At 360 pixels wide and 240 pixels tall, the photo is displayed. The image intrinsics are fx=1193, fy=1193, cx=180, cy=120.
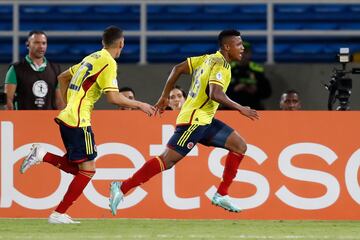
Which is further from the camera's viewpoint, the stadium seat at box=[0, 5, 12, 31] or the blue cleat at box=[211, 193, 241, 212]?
the stadium seat at box=[0, 5, 12, 31]

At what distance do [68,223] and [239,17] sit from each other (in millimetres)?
7460

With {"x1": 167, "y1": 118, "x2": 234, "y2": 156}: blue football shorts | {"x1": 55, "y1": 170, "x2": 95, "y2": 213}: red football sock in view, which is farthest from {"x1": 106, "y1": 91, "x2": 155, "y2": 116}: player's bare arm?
{"x1": 55, "y1": 170, "x2": 95, "y2": 213}: red football sock

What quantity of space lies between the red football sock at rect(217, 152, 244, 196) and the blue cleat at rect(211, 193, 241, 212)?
64 mm

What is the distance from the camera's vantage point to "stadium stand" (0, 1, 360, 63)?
16.8m

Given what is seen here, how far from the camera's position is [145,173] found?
10430 millimetres

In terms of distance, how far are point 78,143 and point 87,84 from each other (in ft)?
1.67

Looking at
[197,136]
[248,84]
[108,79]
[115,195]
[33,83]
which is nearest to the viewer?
[108,79]

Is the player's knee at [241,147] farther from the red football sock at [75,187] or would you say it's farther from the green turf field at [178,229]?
the red football sock at [75,187]

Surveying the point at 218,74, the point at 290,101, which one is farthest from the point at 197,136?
the point at 290,101

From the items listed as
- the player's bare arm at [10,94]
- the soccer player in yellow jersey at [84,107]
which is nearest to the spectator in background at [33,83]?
the player's bare arm at [10,94]

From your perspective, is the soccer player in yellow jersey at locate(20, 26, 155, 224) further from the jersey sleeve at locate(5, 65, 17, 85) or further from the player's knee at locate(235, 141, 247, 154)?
the jersey sleeve at locate(5, 65, 17, 85)

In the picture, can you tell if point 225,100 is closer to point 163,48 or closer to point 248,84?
point 248,84

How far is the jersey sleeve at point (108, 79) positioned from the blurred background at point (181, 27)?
5.66 meters

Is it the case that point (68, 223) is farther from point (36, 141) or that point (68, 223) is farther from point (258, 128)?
point (258, 128)
